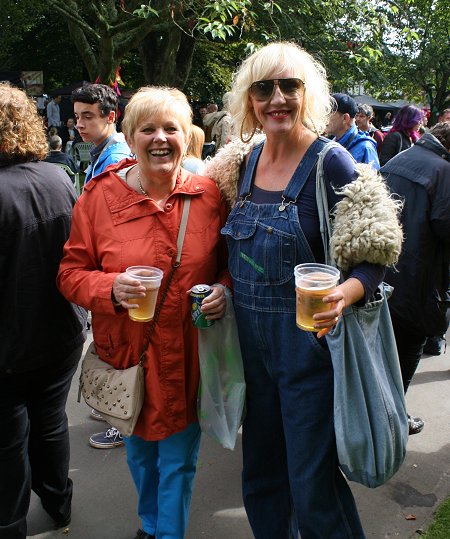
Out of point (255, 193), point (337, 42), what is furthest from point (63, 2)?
point (255, 193)

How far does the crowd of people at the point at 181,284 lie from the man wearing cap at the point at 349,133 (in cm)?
277

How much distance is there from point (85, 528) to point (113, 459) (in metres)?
0.62

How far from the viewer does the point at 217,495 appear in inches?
123

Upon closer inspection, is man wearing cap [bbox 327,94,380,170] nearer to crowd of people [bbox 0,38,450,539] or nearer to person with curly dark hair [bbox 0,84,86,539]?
crowd of people [bbox 0,38,450,539]

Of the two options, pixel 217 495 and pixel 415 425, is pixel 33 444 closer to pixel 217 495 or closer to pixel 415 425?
pixel 217 495

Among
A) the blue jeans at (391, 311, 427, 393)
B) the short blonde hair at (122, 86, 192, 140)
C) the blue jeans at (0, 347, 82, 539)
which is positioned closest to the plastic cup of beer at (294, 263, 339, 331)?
the short blonde hair at (122, 86, 192, 140)

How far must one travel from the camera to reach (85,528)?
2.86m

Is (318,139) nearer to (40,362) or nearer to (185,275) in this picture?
(185,275)

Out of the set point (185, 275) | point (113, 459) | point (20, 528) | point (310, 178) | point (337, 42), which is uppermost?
point (337, 42)

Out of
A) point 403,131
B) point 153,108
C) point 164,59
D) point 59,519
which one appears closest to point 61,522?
point 59,519

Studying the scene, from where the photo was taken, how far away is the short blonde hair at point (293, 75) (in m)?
2.03

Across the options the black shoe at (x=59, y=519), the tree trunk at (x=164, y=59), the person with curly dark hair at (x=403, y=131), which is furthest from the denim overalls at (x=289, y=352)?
the tree trunk at (x=164, y=59)

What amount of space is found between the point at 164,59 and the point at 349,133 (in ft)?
35.5

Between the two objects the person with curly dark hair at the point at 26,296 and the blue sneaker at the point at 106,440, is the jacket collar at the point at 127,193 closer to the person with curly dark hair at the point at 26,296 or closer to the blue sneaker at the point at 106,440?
the person with curly dark hair at the point at 26,296
